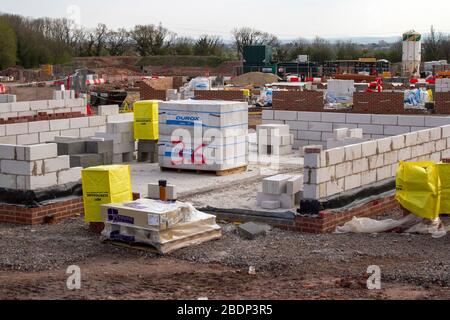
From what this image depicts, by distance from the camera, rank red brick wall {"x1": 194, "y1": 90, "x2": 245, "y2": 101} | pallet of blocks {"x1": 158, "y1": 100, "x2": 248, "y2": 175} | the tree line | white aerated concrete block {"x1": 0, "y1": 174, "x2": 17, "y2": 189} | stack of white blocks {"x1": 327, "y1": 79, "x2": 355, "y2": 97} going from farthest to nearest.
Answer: the tree line
stack of white blocks {"x1": 327, "y1": 79, "x2": 355, "y2": 97}
red brick wall {"x1": 194, "y1": 90, "x2": 245, "y2": 101}
pallet of blocks {"x1": 158, "y1": 100, "x2": 248, "y2": 175}
white aerated concrete block {"x1": 0, "y1": 174, "x2": 17, "y2": 189}

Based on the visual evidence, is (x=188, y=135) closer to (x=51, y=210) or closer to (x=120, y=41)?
(x=51, y=210)

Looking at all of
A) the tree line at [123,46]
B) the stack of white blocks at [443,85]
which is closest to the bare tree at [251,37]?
the tree line at [123,46]

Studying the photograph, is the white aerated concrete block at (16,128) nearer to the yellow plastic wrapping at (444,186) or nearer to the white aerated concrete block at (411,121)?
the white aerated concrete block at (411,121)

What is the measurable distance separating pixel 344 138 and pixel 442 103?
604cm

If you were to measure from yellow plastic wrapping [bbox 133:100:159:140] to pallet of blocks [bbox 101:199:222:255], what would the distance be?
6.14 metres

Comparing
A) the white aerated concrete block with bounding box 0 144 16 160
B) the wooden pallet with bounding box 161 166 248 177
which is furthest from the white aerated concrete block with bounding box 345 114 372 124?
the white aerated concrete block with bounding box 0 144 16 160

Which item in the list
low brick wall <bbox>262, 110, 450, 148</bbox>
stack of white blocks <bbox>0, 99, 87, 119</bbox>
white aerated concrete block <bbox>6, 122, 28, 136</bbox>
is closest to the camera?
white aerated concrete block <bbox>6, 122, 28, 136</bbox>

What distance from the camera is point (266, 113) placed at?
19375 millimetres

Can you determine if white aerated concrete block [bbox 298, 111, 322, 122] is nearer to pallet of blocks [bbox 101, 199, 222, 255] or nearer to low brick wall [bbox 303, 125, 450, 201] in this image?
low brick wall [bbox 303, 125, 450, 201]

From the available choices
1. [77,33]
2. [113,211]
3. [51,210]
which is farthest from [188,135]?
[77,33]

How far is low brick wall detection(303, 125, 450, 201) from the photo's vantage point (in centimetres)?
1065

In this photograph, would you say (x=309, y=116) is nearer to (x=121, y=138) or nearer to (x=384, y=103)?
(x=384, y=103)

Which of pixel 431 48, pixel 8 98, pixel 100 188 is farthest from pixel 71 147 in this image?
pixel 431 48

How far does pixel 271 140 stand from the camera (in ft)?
57.4
